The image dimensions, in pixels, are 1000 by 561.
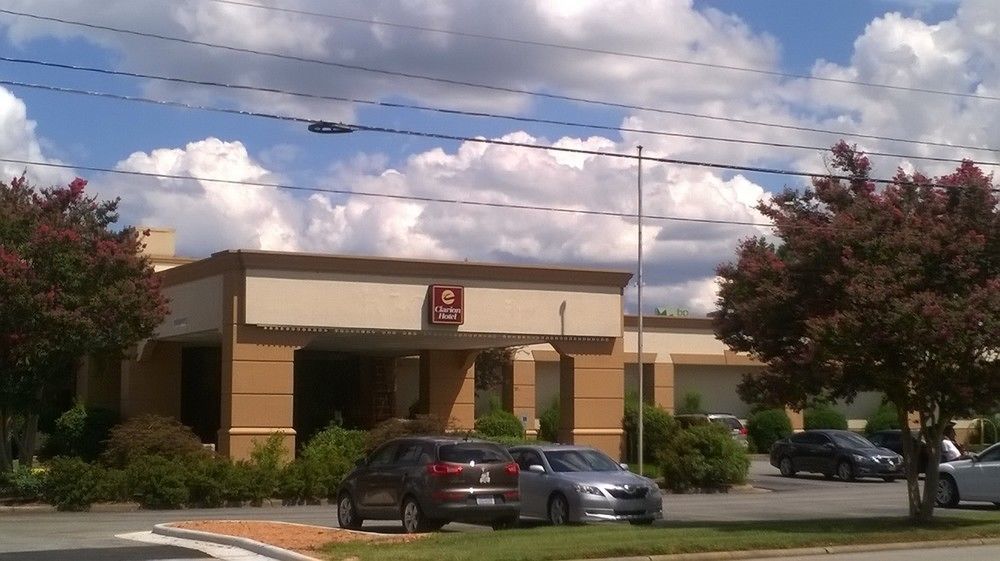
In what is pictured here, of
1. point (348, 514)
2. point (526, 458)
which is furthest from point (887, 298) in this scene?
point (348, 514)

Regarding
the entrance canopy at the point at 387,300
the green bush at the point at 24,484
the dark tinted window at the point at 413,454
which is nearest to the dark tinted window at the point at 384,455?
the dark tinted window at the point at 413,454

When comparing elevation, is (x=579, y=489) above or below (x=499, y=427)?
below

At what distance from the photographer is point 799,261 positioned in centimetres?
2348

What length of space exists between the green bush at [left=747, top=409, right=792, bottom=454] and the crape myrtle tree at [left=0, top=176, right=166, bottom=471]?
30304 millimetres

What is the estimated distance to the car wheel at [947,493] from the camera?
2908 cm

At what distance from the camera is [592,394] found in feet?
127

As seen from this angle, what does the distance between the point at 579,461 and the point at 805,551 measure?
5570 mm

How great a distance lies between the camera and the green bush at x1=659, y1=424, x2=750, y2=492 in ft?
120

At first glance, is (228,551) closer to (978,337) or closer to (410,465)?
(410,465)

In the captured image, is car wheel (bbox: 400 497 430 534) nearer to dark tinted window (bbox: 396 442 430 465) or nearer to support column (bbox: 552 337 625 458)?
dark tinted window (bbox: 396 442 430 465)

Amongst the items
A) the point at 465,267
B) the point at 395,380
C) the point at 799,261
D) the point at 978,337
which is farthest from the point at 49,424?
the point at 978,337

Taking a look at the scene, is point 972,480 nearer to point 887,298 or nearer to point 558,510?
point 887,298

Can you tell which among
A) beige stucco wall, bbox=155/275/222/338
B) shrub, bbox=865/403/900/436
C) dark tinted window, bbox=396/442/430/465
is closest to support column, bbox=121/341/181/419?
beige stucco wall, bbox=155/275/222/338

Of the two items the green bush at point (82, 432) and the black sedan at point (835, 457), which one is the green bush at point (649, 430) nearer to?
the black sedan at point (835, 457)
